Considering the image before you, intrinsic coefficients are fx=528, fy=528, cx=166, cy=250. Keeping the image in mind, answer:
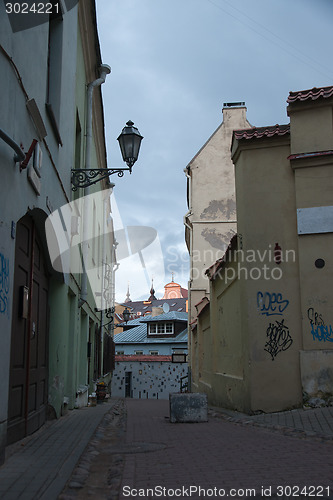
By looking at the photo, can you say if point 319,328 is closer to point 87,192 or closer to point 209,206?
point 87,192

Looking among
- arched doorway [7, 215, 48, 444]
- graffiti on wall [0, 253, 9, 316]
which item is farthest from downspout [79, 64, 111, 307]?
graffiti on wall [0, 253, 9, 316]

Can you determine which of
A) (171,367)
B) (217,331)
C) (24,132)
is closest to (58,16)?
(24,132)

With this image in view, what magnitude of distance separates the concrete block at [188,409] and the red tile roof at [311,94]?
5867mm

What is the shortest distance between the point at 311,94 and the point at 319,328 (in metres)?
4.33

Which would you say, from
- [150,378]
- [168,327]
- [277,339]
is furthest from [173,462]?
[168,327]

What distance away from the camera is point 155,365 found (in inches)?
1405

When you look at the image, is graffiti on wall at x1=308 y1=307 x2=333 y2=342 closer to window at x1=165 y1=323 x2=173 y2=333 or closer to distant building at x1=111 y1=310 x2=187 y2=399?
distant building at x1=111 y1=310 x2=187 y2=399

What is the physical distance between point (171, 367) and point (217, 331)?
21618 millimetres

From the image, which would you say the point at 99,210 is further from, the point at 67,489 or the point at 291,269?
the point at 67,489

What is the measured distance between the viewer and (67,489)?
4.08 m

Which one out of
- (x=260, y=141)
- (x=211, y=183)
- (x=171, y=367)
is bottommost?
(x=171, y=367)

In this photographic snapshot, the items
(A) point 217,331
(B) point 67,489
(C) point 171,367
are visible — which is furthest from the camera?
(C) point 171,367

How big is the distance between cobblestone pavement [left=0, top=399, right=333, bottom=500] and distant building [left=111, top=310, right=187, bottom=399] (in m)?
26.0

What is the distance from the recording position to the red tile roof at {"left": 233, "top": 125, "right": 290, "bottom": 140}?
33.7 ft
